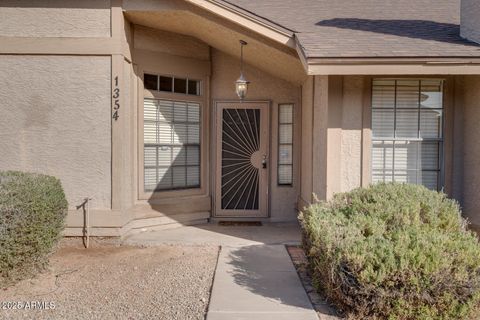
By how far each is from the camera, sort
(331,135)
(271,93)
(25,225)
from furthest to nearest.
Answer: (271,93), (331,135), (25,225)

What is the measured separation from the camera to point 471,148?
6344mm

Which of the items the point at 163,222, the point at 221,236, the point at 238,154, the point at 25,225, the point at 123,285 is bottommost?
the point at 123,285

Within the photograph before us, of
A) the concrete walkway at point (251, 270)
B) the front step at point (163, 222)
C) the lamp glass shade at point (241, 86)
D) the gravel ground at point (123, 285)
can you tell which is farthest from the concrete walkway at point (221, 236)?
the lamp glass shade at point (241, 86)

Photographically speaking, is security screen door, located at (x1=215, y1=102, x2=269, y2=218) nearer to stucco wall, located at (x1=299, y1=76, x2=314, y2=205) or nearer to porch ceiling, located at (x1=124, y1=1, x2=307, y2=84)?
stucco wall, located at (x1=299, y1=76, x2=314, y2=205)

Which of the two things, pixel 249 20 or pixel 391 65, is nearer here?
pixel 391 65

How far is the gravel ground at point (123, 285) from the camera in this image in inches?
174

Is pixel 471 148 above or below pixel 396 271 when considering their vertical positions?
above

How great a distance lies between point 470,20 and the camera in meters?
6.48

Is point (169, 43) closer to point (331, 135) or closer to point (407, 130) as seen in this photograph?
point (331, 135)

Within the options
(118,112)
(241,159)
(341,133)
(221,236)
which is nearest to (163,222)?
(221,236)

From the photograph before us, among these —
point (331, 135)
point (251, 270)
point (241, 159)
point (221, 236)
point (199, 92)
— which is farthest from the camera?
point (241, 159)

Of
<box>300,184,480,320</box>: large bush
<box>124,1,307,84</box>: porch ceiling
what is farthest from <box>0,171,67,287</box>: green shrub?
<box>124,1,307,84</box>: porch ceiling

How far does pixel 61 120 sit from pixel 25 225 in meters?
2.58

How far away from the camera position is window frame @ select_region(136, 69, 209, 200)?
781 centimetres
